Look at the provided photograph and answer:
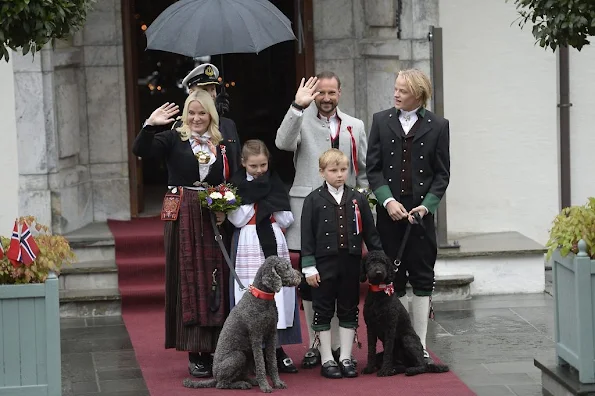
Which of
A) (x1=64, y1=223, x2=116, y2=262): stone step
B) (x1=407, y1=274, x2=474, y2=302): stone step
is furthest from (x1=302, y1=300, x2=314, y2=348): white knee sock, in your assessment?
(x1=64, y1=223, x2=116, y2=262): stone step

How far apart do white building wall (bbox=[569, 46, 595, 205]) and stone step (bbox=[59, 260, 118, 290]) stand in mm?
4383

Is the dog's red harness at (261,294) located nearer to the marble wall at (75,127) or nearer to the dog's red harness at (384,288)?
the dog's red harness at (384,288)

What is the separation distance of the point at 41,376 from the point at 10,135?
4182 millimetres

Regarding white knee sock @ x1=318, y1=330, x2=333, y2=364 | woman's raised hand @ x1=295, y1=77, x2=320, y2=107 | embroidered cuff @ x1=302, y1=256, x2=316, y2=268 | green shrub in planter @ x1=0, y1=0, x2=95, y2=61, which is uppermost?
green shrub in planter @ x1=0, y1=0, x2=95, y2=61

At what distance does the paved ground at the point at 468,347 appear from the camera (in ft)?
27.2

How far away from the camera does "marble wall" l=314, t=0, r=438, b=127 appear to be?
11.5m

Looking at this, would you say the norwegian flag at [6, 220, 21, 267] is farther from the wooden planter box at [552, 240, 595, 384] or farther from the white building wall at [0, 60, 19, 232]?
the white building wall at [0, 60, 19, 232]

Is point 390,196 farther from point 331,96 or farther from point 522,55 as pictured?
point 522,55

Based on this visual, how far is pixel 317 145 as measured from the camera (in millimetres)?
8602

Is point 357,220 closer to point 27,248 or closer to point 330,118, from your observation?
point 330,118

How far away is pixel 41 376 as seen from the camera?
7.12 m

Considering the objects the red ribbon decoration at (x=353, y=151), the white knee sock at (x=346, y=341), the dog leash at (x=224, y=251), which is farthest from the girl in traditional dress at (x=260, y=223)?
the red ribbon decoration at (x=353, y=151)

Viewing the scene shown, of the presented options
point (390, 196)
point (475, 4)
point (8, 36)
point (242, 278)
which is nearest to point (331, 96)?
point (390, 196)

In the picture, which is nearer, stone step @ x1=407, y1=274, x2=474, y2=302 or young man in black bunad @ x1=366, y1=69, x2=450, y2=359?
young man in black bunad @ x1=366, y1=69, x2=450, y2=359
